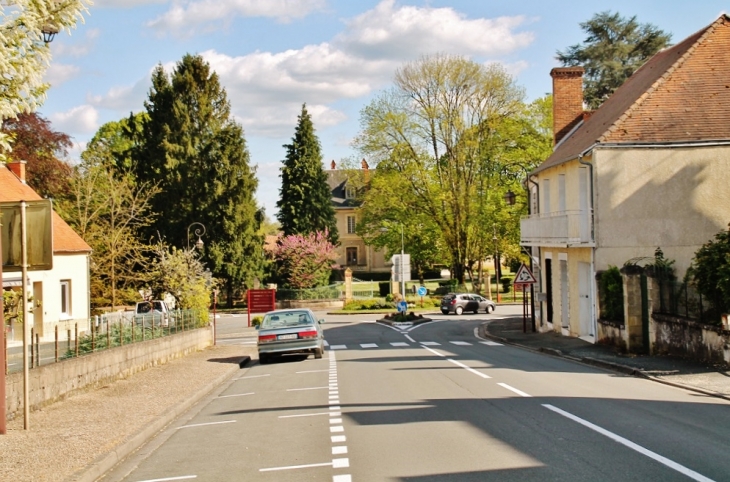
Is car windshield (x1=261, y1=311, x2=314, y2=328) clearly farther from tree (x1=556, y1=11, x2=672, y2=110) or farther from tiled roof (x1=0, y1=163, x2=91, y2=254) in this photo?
tree (x1=556, y1=11, x2=672, y2=110)

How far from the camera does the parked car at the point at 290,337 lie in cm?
2412

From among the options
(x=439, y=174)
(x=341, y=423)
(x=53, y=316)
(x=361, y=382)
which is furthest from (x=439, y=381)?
(x=439, y=174)

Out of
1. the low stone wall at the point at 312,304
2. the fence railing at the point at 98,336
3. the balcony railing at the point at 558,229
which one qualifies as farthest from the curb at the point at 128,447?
the low stone wall at the point at 312,304

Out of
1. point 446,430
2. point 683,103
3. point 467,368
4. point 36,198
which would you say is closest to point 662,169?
point 683,103

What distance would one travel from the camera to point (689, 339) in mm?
19062

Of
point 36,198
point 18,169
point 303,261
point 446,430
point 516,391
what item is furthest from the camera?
point 303,261

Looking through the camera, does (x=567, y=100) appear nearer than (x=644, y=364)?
No

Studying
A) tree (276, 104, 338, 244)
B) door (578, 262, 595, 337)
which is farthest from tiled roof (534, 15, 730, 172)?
tree (276, 104, 338, 244)

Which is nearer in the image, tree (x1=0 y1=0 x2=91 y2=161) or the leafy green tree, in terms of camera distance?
tree (x1=0 y1=0 x2=91 y2=161)

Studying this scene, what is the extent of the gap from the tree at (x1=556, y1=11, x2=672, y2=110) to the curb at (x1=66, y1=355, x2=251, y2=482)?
39993 mm

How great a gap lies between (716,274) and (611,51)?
3539cm

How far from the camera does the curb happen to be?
916 centimetres

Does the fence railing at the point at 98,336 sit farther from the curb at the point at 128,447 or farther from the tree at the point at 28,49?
the tree at the point at 28,49

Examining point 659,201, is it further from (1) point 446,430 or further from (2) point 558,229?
(1) point 446,430
